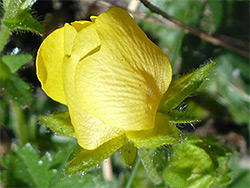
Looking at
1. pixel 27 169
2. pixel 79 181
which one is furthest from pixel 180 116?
pixel 27 169

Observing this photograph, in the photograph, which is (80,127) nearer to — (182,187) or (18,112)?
(182,187)

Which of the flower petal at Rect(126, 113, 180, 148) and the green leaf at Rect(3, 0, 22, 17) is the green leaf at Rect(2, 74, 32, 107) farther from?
the flower petal at Rect(126, 113, 180, 148)

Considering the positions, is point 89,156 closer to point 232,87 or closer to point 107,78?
point 107,78

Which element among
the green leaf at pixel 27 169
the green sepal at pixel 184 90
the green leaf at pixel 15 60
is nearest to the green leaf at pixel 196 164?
the green sepal at pixel 184 90

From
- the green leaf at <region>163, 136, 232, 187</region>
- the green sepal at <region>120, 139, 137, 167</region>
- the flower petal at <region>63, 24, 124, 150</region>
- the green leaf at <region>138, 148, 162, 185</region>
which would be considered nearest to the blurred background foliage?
the green leaf at <region>138, 148, 162, 185</region>

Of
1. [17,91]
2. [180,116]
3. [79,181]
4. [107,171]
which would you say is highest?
[180,116]
